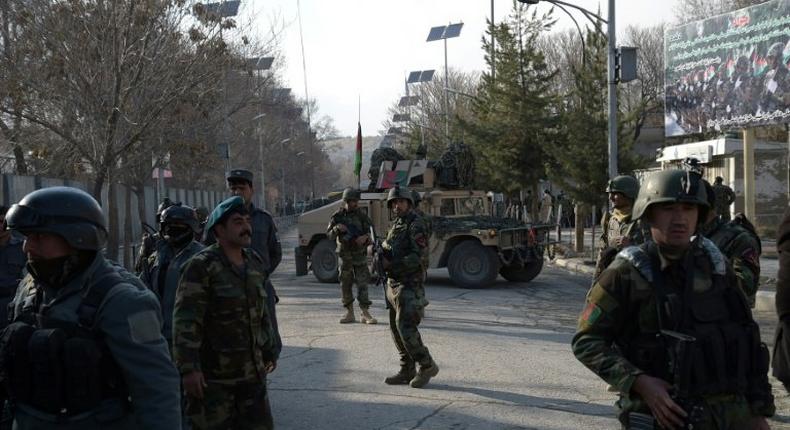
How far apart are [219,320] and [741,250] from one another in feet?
9.17

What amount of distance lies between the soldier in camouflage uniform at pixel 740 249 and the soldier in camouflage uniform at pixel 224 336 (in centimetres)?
241

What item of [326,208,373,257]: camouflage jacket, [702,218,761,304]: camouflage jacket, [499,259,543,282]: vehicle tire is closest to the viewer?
[702,218,761,304]: camouflage jacket

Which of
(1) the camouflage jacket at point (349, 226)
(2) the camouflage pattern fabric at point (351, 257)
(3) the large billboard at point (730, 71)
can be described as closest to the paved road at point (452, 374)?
(2) the camouflage pattern fabric at point (351, 257)

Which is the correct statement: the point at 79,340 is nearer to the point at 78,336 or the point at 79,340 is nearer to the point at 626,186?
the point at 78,336

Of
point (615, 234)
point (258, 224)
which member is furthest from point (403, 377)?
point (615, 234)

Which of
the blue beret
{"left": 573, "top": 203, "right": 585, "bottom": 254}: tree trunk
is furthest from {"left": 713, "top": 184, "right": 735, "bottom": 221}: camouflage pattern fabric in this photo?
{"left": 573, "top": 203, "right": 585, "bottom": 254}: tree trunk

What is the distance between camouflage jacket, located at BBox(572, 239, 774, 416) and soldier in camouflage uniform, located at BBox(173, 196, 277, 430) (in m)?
A: 1.70

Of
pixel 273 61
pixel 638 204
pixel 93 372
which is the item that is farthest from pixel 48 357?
pixel 273 61

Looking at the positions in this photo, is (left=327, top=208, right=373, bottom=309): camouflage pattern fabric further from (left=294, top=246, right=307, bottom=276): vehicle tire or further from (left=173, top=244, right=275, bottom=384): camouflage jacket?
(left=173, top=244, right=275, bottom=384): camouflage jacket

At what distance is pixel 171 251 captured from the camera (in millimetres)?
5293

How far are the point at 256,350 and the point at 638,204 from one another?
1947 mm

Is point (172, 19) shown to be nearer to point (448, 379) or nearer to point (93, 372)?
point (448, 379)

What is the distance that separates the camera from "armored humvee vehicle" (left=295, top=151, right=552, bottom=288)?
48.5ft

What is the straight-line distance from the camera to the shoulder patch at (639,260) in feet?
9.05
